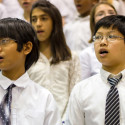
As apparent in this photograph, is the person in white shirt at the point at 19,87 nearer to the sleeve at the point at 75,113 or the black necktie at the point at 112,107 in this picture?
the sleeve at the point at 75,113

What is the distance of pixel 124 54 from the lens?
1918 millimetres

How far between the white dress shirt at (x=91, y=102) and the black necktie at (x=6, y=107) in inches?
14.7

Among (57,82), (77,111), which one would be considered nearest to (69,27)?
(57,82)

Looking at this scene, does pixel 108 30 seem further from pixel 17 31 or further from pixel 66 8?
pixel 66 8

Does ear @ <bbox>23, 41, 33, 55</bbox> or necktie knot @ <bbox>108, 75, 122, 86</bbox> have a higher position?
ear @ <bbox>23, 41, 33, 55</bbox>

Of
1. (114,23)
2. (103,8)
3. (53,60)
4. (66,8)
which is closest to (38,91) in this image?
(114,23)

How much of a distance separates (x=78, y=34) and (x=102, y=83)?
1662 millimetres

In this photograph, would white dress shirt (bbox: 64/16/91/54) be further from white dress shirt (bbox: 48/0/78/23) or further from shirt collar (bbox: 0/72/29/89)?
shirt collar (bbox: 0/72/29/89)

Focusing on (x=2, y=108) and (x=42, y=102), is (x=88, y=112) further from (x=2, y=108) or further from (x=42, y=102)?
(x=2, y=108)

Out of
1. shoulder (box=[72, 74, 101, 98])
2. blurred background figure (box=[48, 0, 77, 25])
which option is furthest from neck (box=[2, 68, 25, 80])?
blurred background figure (box=[48, 0, 77, 25])

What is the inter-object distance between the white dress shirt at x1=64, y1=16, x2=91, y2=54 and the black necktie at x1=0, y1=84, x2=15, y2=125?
1719mm

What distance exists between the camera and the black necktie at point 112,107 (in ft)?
5.73

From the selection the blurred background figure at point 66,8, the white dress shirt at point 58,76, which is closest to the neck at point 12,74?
the white dress shirt at point 58,76

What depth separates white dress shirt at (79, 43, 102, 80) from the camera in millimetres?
2682
